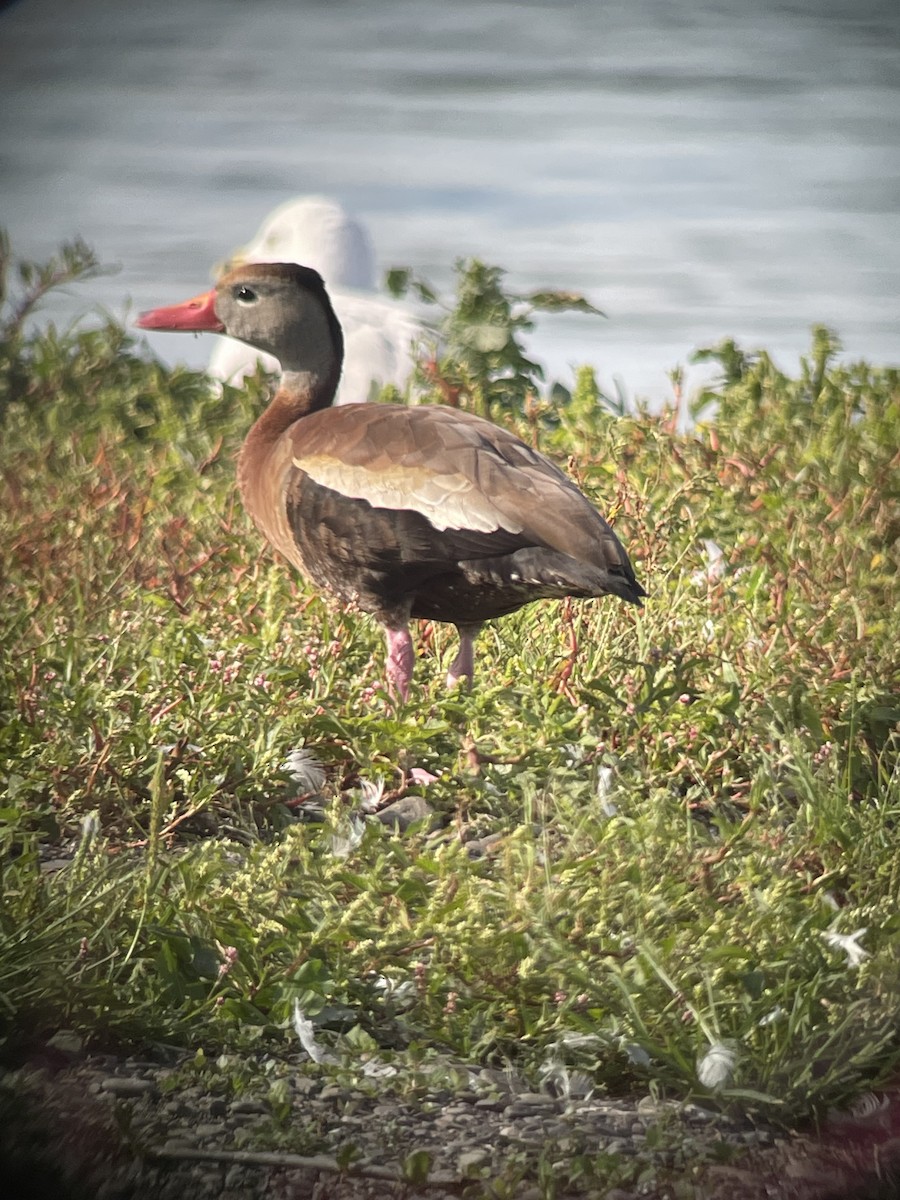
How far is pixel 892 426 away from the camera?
4.20 metres

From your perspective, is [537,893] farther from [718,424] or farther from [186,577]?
[718,424]

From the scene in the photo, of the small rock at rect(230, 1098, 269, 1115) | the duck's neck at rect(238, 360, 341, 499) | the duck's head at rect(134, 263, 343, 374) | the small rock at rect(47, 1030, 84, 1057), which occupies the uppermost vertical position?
the duck's head at rect(134, 263, 343, 374)

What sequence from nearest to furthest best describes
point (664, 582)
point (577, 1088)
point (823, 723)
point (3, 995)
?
point (3, 995) → point (577, 1088) → point (823, 723) → point (664, 582)

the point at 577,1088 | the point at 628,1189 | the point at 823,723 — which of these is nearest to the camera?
the point at 628,1189

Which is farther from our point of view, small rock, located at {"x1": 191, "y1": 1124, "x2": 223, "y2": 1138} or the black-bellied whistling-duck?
the black-bellied whistling-duck

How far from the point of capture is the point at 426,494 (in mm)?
3016

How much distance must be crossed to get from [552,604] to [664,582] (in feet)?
0.96

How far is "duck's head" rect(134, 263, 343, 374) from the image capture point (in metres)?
3.32

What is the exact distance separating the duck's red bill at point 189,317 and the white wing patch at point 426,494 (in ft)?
1.38

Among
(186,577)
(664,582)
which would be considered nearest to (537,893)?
(664,582)

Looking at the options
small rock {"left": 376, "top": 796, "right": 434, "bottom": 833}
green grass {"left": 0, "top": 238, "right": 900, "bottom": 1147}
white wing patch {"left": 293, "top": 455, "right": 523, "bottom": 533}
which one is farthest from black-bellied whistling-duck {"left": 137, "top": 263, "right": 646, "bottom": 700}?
small rock {"left": 376, "top": 796, "right": 434, "bottom": 833}

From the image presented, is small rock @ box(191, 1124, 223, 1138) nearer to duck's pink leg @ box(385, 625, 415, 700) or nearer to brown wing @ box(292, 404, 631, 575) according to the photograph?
brown wing @ box(292, 404, 631, 575)

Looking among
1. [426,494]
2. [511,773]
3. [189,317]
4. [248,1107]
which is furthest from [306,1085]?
[189,317]

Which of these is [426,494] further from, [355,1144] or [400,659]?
[355,1144]
